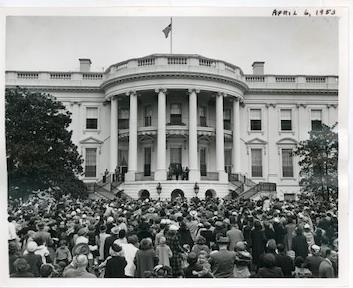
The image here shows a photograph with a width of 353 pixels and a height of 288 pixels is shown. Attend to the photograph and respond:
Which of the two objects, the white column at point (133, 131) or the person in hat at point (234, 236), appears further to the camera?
the white column at point (133, 131)

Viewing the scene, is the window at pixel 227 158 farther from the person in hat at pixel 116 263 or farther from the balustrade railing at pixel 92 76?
the person in hat at pixel 116 263

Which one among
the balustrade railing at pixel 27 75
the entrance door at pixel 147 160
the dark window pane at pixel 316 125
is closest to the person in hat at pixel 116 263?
the balustrade railing at pixel 27 75

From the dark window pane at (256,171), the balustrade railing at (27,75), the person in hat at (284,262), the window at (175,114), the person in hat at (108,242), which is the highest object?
the window at (175,114)

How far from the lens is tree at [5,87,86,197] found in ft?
24.2

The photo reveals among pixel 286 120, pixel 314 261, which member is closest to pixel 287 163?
pixel 286 120

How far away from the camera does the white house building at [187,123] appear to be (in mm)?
10461

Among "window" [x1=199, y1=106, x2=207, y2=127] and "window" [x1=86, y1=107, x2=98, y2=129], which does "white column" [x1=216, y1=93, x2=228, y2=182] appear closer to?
"window" [x1=199, y1=106, x2=207, y2=127]

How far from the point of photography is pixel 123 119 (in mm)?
14938

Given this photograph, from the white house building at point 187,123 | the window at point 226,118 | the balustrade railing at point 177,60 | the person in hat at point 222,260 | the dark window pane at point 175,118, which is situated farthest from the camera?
the dark window pane at point 175,118

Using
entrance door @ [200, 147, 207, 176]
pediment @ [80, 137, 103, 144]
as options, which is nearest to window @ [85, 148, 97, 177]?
pediment @ [80, 137, 103, 144]

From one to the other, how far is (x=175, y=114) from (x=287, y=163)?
670 cm

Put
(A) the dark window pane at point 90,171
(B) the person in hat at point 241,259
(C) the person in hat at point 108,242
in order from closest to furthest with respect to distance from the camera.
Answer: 1. (B) the person in hat at point 241,259
2. (C) the person in hat at point 108,242
3. (A) the dark window pane at point 90,171

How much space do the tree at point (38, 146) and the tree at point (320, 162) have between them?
4.87 m

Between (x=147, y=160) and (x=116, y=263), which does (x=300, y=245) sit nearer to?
(x=116, y=263)
